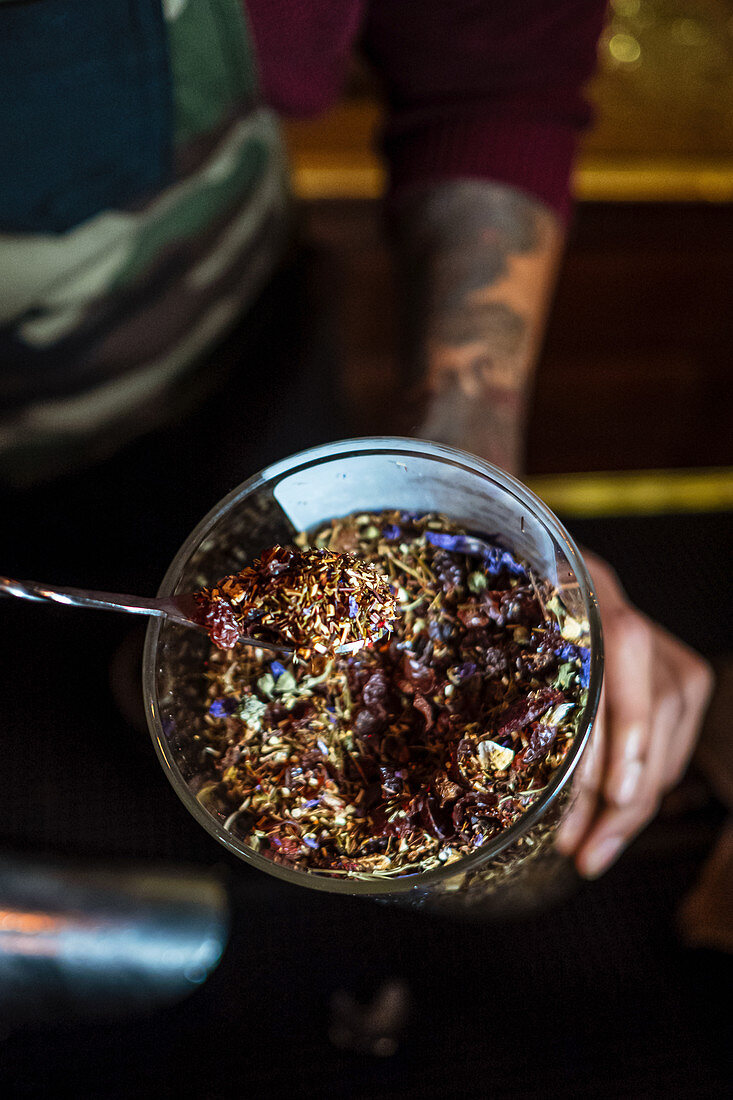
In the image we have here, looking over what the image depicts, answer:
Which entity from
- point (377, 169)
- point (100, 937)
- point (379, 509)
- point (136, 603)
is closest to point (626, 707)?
point (379, 509)

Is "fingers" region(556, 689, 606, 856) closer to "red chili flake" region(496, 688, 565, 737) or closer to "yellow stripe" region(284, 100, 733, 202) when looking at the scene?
"red chili flake" region(496, 688, 565, 737)

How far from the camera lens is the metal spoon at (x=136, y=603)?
497 mm

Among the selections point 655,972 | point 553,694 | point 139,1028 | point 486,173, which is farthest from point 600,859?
point 486,173

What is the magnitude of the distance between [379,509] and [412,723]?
0.17 m

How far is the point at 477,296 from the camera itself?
990 millimetres

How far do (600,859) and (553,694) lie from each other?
9.9 inches

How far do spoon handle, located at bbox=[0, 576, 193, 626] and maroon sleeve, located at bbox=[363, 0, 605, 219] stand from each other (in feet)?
2.44

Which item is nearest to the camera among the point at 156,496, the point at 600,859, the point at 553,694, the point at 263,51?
the point at 553,694

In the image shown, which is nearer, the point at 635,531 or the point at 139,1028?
the point at 139,1028

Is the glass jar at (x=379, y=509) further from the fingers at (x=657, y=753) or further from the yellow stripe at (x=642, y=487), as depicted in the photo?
the yellow stripe at (x=642, y=487)

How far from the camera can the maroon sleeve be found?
890 mm

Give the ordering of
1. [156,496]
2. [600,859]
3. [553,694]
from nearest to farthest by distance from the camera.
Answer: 1. [553,694]
2. [600,859]
3. [156,496]

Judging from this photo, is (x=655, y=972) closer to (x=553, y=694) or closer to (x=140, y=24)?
(x=553, y=694)

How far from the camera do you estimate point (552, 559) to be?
545 mm
